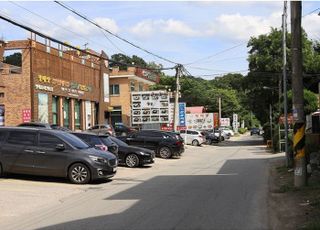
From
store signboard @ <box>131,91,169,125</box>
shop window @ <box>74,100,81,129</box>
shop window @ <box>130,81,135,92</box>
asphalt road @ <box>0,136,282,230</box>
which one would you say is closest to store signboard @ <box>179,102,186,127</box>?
store signboard @ <box>131,91,169,125</box>

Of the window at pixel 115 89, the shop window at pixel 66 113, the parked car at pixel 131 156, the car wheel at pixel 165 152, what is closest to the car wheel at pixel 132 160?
the parked car at pixel 131 156

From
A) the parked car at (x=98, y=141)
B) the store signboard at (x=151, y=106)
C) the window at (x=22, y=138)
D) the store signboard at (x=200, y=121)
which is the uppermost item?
the store signboard at (x=151, y=106)

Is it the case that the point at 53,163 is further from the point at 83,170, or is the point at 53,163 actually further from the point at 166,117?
the point at 166,117

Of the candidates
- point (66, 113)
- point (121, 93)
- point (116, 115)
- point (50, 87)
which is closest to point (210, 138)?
point (116, 115)

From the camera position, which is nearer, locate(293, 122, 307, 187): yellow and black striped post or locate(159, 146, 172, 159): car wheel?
locate(293, 122, 307, 187): yellow and black striped post

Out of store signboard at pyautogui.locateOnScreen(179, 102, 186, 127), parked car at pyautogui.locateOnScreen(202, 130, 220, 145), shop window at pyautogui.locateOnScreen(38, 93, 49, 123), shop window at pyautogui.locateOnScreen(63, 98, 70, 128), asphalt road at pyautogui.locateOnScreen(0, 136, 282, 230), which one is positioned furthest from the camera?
parked car at pyautogui.locateOnScreen(202, 130, 220, 145)

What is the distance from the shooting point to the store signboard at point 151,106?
47812 millimetres

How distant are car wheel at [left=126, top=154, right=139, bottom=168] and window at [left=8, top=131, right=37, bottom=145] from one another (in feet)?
26.4

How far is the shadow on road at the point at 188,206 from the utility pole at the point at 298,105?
1.14m

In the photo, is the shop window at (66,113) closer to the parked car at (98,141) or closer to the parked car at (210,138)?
the parked car at (210,138)

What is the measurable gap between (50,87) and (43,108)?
2.07 m

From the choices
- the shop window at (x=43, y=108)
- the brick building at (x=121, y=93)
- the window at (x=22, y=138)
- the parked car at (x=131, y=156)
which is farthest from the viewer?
the brick building at (x=121, y=93)

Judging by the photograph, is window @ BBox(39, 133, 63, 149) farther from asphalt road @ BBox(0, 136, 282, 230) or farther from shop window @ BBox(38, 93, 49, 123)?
shop window @ BBox(38, 93, 49, 123)

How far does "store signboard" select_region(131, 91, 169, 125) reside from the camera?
157 feet
